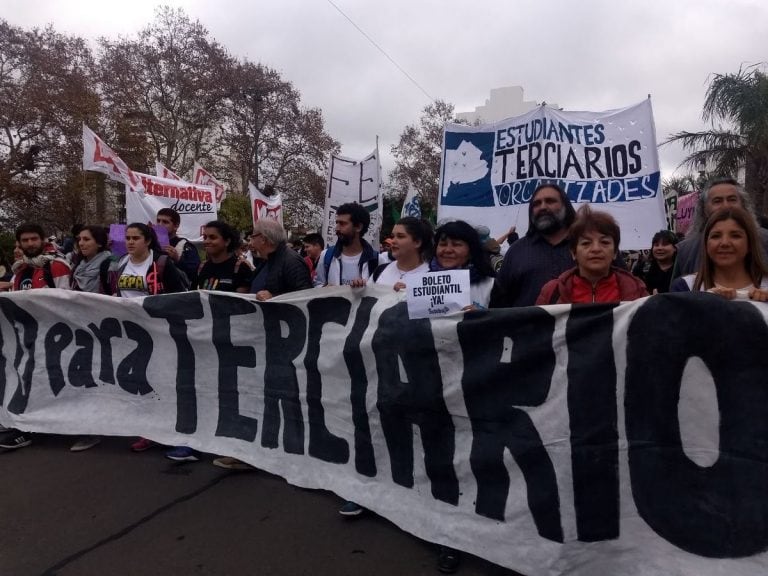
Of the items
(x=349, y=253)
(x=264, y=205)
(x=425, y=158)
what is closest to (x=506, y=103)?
(x=425, y=158)

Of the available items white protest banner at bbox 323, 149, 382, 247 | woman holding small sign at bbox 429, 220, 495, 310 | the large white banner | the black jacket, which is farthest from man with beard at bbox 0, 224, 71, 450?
woman holding small sign at bbox 429, 220, 495, 310

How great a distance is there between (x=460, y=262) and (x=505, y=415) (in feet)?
3.24

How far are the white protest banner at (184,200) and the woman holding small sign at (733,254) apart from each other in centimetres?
616

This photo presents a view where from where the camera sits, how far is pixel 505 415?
9.07ft

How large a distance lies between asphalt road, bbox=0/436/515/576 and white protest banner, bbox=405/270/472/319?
110 centimetres

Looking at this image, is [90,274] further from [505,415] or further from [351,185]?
[505,415]

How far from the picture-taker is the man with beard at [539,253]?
3266 millimetres

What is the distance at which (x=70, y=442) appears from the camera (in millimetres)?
4605

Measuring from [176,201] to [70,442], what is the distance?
4.15m

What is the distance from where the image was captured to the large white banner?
2301mm

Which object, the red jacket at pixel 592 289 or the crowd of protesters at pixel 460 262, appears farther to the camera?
the red jacket at pixel 592 289

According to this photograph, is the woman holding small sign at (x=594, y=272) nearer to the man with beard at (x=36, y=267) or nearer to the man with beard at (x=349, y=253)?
the man with beard at (x=349, y=253)

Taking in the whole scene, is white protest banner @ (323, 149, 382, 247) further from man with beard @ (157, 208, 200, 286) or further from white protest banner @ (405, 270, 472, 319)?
white protest banner @ (405, 270, 472, 319)

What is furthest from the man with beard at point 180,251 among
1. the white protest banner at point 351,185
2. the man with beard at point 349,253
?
the white protest banner at point 351,185
